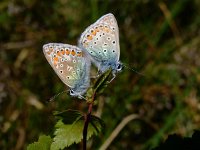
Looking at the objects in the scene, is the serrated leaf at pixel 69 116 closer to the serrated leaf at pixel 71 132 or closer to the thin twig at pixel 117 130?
the serrated leaf at pixel 71 132

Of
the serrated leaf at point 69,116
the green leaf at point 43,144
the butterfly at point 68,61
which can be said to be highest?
the butterfly at point 68,61

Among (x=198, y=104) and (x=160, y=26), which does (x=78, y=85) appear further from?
(x=160, y=26)

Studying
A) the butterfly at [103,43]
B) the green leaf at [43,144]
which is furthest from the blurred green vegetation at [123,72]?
the green leaf at [43,144]

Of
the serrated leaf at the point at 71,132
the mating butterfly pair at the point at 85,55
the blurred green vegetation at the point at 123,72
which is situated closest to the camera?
the serrated leaf at the point at 71,132

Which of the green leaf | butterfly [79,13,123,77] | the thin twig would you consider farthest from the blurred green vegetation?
the green leaf

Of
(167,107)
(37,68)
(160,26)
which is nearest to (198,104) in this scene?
(167,107)
